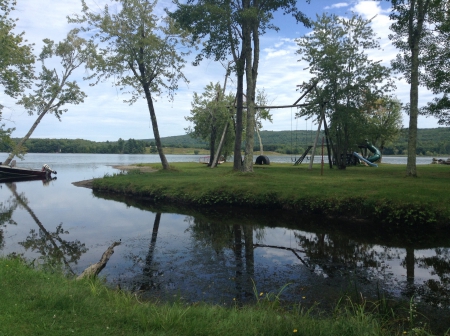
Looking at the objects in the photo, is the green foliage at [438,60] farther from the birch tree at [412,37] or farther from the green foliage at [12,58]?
the green foliage at [12,58]

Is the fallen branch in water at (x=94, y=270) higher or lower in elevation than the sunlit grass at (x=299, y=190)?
lower

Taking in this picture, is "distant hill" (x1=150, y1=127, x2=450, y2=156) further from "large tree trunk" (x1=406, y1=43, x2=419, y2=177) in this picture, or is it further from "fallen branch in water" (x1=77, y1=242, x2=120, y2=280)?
"fallen branch in water" (x1=77, y1=242, x2=120, y2=280)

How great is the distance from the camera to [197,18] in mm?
21141

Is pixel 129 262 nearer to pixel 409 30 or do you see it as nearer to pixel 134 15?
pixel 409 30

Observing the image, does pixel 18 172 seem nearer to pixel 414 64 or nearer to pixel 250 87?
pixel 250 87

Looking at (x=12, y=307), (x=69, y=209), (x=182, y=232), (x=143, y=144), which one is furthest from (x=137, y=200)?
(x=143, y=144)

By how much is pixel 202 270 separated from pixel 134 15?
24.8 meters

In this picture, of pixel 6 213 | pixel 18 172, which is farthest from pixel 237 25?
pixel 18 172

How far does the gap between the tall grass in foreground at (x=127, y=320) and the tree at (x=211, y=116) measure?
35.0m

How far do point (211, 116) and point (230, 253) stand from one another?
33581 mm

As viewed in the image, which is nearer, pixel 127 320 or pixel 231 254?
pixel 127 320

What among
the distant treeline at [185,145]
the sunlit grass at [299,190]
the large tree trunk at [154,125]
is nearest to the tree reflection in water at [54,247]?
the sunlit grass at [299,190]

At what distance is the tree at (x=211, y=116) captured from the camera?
41.6 meters

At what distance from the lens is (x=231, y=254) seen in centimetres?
1020
